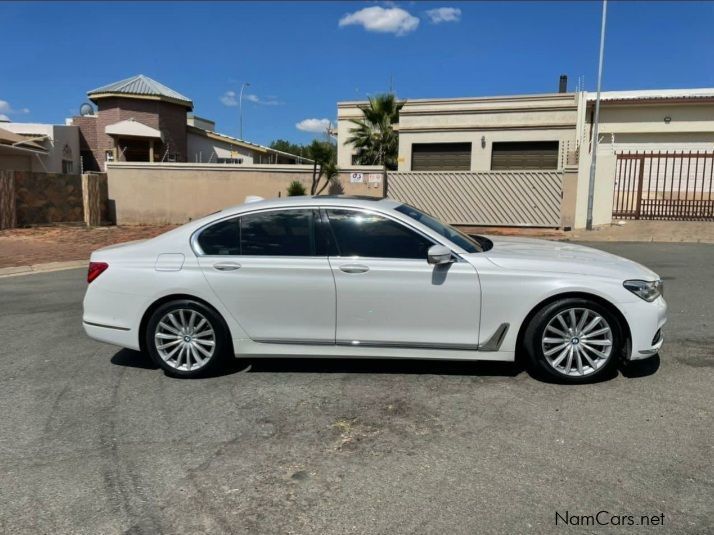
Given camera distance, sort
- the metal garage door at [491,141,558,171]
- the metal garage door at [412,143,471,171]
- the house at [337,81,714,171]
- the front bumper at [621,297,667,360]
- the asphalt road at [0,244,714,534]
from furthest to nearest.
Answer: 1. the metal garage door at [412,143,471,171]
2. the metal garage door at [491,141,558,171]
3. the house at [337,81,714,171]
4. the front bumper at [621,297,667,360]
5. the asphalt road at [0,244,714,534]

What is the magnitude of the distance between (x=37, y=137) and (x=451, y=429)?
1078 inches

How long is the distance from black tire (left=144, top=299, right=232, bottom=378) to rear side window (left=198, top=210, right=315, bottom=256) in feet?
1.67

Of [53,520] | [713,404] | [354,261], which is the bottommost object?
[53,520]

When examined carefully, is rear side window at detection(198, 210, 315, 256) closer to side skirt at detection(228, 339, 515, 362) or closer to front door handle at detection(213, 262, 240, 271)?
front door handle at detection(213, 262, 240, 271)

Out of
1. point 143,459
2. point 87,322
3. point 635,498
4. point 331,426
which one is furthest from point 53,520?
point 635,498

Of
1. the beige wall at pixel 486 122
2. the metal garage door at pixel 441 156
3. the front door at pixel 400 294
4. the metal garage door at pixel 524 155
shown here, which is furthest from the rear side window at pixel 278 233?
the metal garage door at pixel 441 156

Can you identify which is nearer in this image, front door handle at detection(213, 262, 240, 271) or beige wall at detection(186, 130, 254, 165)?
front door handle at detection(213, 262, 240, 271)

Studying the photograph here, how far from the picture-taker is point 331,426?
4.03 meters

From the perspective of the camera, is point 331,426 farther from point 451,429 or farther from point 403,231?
point 403,231

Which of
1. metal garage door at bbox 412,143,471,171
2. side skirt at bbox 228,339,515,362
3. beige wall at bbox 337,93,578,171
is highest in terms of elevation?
beige wall at bbox 337,93,578,171

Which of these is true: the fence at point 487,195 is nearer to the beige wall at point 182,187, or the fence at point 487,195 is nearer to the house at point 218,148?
the beige wall at point 182,187

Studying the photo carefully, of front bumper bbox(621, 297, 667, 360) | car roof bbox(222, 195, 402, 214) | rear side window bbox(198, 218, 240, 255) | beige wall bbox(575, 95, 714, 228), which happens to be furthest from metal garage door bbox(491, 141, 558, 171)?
rear side window bbox(198, 218, 240, 255)

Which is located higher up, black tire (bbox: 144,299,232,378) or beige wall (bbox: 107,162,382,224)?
beige wall (bbox: 107,162,382,224)

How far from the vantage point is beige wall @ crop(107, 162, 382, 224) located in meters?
19.8
